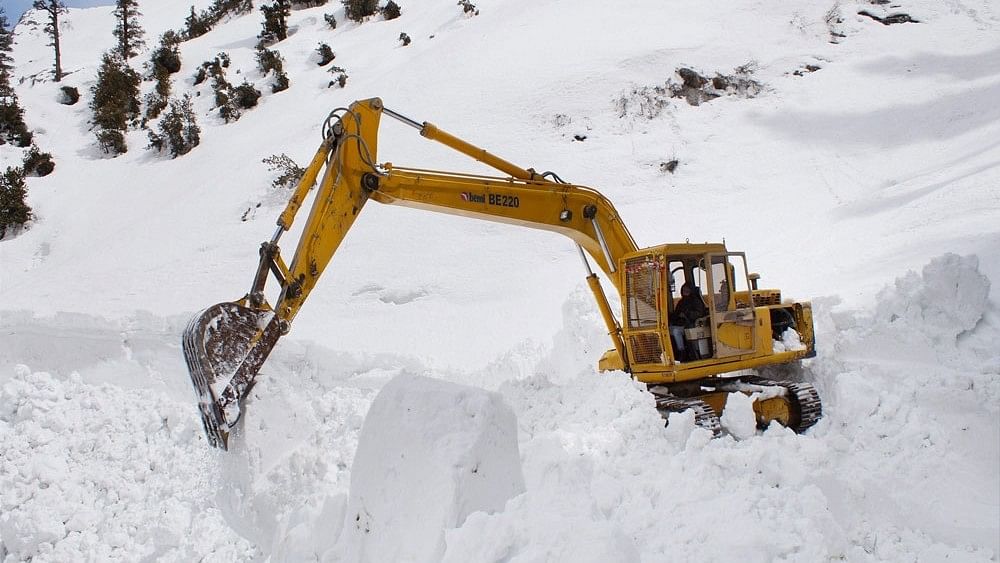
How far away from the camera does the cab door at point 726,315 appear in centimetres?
643

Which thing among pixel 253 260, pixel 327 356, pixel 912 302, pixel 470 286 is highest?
pixel 912 302

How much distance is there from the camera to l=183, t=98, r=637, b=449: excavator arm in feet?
15.6

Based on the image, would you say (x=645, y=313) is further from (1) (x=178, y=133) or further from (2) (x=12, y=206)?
(1) (x=178, y=133)

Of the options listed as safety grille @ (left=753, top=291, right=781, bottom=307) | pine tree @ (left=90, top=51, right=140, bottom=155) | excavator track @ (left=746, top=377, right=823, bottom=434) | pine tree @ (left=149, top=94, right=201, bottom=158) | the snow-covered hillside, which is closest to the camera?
the snow-covered hillside

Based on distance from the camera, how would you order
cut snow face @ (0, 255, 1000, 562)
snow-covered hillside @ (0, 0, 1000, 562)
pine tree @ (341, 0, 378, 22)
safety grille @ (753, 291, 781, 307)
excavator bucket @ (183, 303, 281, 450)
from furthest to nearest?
1. pine tree @ (341, 0, 378, 22)
2. safety grille @ (753, 291, 781, 307)
3. excavator bucket @ (183, 303, 281, 450)
4. snow-covered hillside @ (0, 0, 1000, 562)
5. cut snow face @ (0, 255, 1000, 562)

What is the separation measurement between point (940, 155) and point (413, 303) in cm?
1315

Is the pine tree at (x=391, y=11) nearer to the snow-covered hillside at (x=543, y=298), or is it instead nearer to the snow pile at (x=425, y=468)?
the snow-covered hillside at (x=543, y=298)

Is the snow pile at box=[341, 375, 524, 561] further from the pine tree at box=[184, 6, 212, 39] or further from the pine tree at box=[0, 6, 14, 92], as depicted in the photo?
the pine tree at box=[184, 6, 212, 39]

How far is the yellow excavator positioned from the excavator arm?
0.04ft

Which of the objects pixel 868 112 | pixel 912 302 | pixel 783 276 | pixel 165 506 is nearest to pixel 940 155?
pixel 868 112

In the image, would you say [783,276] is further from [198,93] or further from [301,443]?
[198,93]

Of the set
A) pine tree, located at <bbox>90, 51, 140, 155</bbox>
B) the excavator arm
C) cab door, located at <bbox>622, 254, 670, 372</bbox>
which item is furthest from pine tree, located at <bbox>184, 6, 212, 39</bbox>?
cab door, located at <bbox>622, 254, 670, 372</bbox>

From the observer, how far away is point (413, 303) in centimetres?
1155

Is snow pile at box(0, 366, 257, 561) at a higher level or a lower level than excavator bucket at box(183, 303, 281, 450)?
lower
